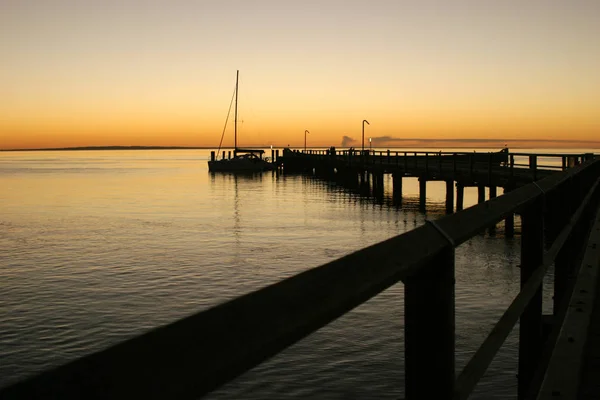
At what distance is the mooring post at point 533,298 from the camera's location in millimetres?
3787

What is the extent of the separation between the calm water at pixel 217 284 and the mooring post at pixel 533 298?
255 inches

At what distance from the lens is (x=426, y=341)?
1790 millimetres

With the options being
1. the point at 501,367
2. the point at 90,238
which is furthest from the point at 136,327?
the point at 90,238

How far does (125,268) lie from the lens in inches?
798

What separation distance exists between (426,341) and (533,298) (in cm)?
243

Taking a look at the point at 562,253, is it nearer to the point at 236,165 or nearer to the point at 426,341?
the point at 426,341

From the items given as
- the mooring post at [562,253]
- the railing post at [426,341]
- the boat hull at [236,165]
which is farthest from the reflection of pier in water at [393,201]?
the railing post at [426,341]

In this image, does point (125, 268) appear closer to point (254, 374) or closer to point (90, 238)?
point (90, 238)

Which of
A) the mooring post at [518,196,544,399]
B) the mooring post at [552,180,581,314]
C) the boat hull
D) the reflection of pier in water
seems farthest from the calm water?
the boat hull

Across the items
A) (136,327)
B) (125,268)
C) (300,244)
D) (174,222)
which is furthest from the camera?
(174,222)

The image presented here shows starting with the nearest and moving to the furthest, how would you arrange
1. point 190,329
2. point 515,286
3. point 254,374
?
point 190,329 → point 254,374 → point 515,286

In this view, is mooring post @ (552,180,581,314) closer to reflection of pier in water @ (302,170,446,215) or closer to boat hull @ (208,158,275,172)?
reflection of pier in water @ (302,170,446,215)

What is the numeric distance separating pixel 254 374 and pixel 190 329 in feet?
34.5

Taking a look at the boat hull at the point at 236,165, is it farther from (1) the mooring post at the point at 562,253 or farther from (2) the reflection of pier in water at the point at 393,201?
(1) the mooring post at the point at 562,253
